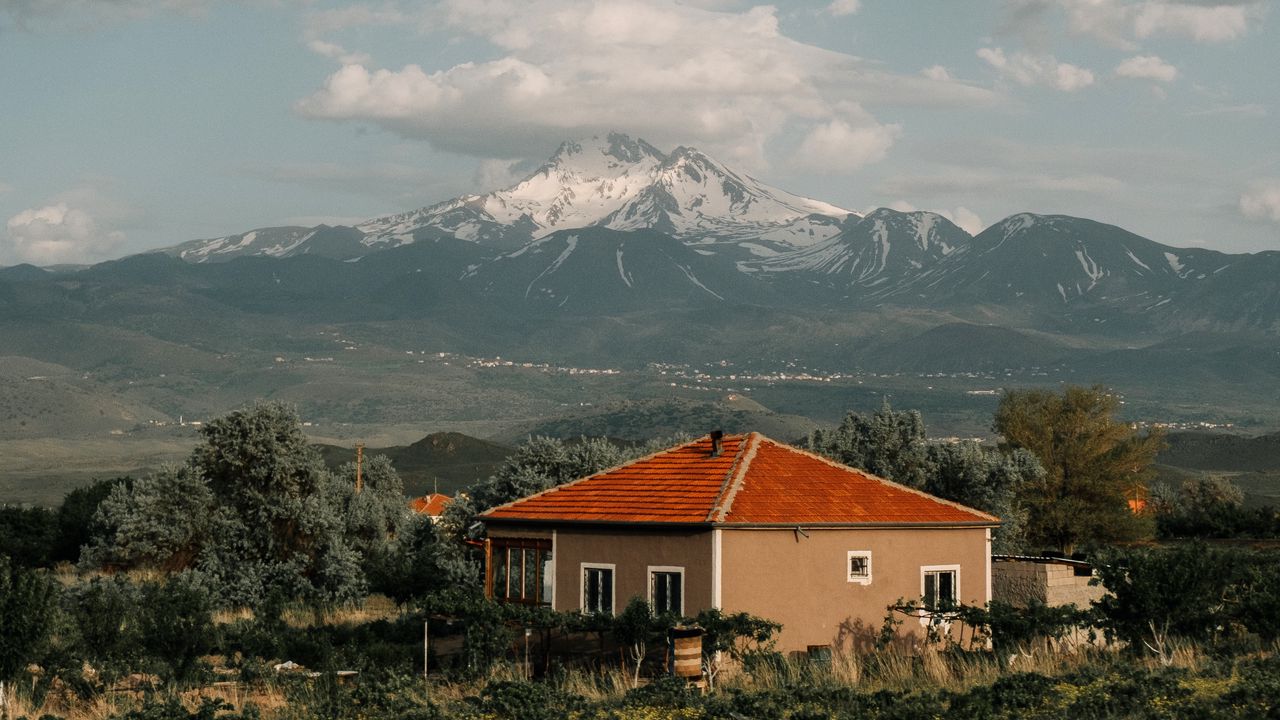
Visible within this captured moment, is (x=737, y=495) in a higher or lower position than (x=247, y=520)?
higher

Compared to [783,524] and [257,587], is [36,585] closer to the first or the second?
[783,524]

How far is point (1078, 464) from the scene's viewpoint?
56125 millimetres

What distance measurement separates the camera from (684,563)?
82.5 ft

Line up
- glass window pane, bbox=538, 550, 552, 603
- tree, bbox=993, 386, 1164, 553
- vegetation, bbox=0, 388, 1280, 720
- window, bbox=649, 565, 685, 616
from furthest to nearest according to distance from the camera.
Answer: tree, bbox=993, 386, 1164, 553 → glass window pane, bbox=538, 550, 552, 603 → window, bbox=649, 565, 685, 616 → vegetation, bbox=0, 388, 1280, 720

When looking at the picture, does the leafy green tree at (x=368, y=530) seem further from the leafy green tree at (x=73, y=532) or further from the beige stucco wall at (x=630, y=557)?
the beige stucco wall at (x=630, y=557)

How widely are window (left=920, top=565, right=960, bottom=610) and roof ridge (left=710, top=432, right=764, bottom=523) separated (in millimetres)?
3650

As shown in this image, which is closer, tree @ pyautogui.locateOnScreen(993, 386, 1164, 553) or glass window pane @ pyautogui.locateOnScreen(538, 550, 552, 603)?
glass window pane @ pyautogui.locateOnScreen(538, 550, 552, 603)

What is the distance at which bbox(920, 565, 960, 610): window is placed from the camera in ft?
88.6

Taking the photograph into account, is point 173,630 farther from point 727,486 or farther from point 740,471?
point 740,471

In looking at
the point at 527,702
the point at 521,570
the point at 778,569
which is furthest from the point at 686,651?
the point at 521,570

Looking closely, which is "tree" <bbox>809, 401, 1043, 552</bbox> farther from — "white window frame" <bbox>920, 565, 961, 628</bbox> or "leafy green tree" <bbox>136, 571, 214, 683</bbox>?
"leafy green tree" <bbox>136, 571, 214, 683</bbox>

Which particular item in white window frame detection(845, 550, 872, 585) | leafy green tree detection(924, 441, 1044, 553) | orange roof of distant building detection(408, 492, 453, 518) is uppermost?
leafy green tree detection(924, 441, 1044, 553)

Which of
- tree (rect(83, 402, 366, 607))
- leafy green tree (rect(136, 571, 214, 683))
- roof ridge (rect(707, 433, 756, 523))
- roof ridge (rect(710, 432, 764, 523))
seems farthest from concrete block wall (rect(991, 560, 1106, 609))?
tree (rect(83, 402, 366, 607))

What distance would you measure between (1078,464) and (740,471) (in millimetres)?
32339
